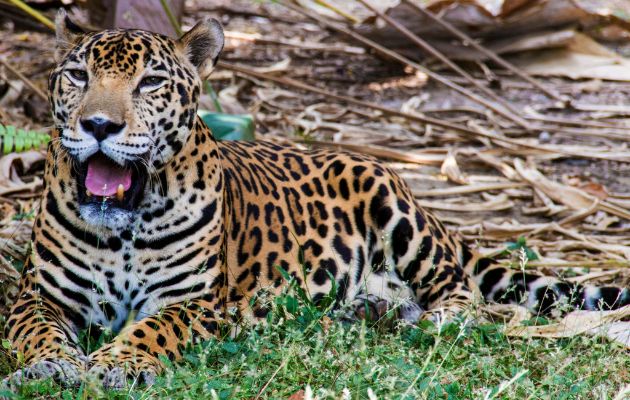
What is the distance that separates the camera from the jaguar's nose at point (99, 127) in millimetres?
5023

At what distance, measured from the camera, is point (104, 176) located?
209 inches

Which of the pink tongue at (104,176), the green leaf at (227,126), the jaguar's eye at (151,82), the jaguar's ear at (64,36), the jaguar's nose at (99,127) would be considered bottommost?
the green leaf at (227,126)

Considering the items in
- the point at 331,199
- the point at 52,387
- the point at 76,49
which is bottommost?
the point at 52,387

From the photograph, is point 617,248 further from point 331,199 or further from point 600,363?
point 600,363

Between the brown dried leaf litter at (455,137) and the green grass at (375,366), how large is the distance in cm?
51

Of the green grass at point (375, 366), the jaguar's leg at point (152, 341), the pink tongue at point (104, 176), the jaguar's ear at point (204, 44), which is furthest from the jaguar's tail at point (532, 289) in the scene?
the pink tongue at point (104, 176)

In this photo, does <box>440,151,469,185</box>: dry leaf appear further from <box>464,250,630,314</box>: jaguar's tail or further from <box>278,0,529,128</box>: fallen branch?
<box>464,250,630,314</box>: jaguar's tail

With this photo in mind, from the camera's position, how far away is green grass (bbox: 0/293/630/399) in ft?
15.3

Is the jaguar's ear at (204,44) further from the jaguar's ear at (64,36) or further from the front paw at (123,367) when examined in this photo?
the front paw at (123,367)

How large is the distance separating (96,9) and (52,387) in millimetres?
5651

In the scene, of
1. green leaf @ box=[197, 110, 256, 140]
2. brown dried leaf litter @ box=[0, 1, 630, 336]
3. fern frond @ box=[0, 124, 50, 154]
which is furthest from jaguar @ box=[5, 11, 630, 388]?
green leaf @ box=[197, 110, 256, 140]

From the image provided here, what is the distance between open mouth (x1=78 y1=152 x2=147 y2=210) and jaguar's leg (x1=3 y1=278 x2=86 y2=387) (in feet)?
2.11

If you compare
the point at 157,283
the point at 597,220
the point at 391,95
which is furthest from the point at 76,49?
the point at 391,95

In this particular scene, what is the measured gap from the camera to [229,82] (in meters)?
12.5
